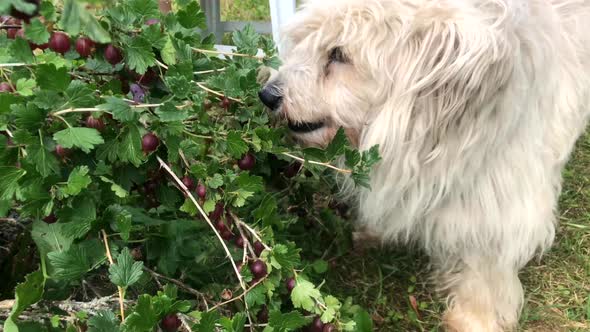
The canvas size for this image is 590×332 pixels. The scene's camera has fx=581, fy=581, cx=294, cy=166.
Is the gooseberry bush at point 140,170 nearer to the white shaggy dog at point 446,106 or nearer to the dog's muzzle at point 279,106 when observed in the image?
the dog's muzzle at point 279,106

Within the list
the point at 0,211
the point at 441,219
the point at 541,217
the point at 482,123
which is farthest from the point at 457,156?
the point at 0,211

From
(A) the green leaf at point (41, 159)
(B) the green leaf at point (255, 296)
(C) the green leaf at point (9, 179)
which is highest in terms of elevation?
(A) the green leaf at point (41, 159)

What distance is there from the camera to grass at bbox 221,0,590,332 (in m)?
1.90

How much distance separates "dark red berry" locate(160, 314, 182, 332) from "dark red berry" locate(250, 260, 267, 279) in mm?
184

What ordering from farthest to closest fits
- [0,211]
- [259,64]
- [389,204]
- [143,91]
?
[389,204], [259,64], [143,91], [0,211]

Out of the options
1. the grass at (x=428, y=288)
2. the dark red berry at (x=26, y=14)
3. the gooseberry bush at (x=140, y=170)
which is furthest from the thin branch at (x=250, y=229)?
the grass at (x=428, y=288)

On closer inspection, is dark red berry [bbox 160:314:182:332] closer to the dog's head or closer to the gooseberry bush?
the gooseberry bush

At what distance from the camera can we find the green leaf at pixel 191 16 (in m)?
1.23

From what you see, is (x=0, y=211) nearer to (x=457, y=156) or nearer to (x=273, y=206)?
(x=273, y=206)

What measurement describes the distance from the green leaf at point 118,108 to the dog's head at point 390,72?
21.2 inches

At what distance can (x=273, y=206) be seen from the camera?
1186mm

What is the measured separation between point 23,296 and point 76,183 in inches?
7.9

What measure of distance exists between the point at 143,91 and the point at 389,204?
0.78m

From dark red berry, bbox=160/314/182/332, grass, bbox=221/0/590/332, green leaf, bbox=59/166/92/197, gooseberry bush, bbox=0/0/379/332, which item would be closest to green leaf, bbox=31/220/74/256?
gooseberry bush, bbox=0/0/379/332
